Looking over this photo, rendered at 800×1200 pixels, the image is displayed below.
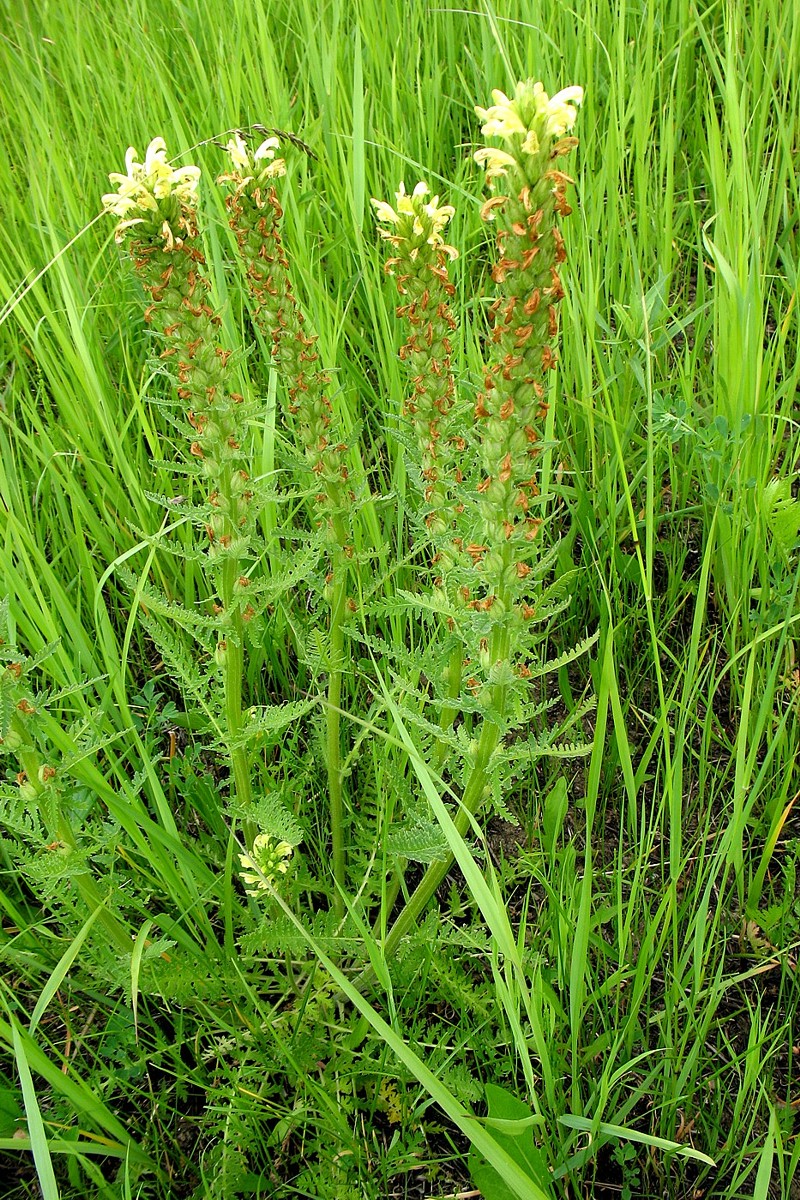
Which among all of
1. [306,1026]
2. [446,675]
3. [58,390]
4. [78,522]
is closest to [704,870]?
[446,675]

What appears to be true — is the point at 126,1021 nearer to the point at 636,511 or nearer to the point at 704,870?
the point at 704,870

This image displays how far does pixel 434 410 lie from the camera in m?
1.67

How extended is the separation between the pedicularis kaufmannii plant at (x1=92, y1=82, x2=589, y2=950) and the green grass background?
0.22m

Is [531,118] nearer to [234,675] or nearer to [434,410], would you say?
[434,410]

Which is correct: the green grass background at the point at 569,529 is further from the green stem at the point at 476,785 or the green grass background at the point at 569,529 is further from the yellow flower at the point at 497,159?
the yellow flower at the point at 497,159

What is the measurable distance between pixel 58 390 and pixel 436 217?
1495 mm

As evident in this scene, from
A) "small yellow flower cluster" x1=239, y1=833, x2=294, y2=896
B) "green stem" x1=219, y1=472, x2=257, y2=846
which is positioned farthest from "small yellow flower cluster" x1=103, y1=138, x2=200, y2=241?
"small yellow flower cluster" x1=239, y1=833, x2=294, y2=896

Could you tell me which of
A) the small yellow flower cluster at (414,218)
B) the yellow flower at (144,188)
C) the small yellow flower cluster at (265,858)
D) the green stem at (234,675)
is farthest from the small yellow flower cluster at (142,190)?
the small yellow flower cluster at (265,858)

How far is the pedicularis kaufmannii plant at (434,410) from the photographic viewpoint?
1.19 meters

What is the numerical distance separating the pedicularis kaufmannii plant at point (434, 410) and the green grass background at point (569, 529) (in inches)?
8.5

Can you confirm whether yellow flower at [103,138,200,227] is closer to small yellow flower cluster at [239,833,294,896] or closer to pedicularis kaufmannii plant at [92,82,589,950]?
pedicularis kaufmannii plant at [92,82,589,950]

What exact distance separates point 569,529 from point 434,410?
1104 mm

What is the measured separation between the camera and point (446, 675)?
1.82 meters

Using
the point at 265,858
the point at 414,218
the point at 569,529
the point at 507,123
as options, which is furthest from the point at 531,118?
the point at 569,529
